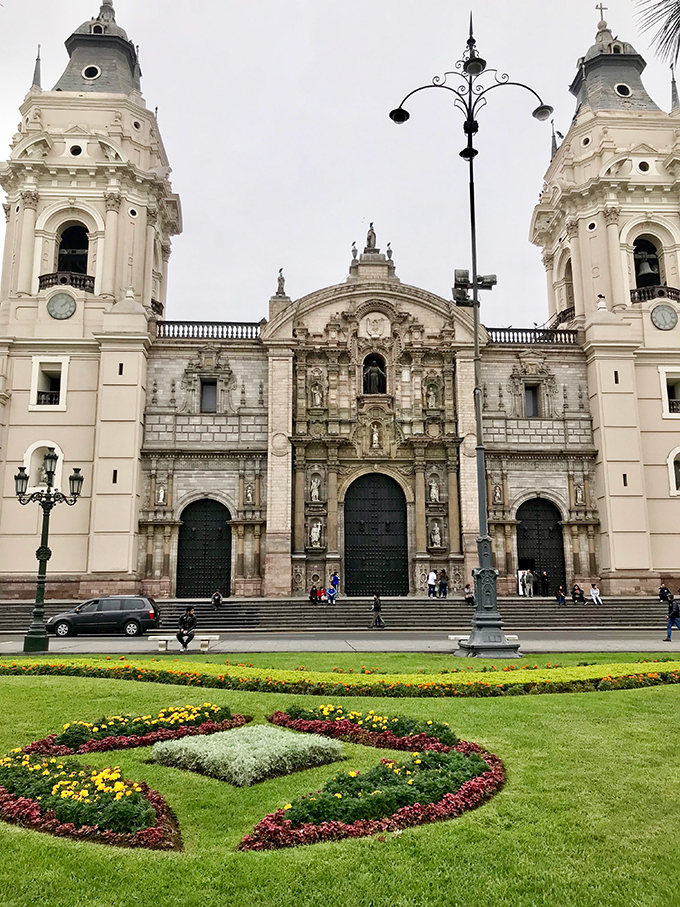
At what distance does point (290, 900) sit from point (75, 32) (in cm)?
5059

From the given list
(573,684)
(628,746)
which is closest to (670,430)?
(573,684)

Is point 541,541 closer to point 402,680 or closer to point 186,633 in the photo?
point 186,633

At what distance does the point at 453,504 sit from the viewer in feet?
125

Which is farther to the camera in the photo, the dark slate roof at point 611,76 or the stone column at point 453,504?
the dark slate roof at point 611,76

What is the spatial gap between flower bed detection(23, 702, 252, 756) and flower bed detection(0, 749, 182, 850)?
4.28ft

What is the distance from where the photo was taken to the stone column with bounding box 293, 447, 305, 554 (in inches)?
1473

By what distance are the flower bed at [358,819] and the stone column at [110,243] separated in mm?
36448

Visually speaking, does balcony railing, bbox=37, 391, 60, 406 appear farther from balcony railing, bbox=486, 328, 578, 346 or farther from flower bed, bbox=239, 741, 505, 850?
flower bed, bbox=239, 741, 505, 850

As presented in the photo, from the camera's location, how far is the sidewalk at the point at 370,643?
20109 millimetres

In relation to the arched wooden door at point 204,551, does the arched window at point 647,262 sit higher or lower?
higher

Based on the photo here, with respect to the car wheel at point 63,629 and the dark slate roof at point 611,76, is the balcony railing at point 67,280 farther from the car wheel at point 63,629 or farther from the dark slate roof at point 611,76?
the dark slate roof at point 611,76

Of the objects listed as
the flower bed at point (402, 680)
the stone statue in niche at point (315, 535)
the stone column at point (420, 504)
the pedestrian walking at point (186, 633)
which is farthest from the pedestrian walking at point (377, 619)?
the flower bed at point (402, 680)

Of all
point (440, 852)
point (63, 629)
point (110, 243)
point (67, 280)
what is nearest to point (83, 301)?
point (67, 280)

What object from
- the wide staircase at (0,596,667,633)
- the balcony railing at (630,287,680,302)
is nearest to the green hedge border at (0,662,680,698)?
the wide staircase at (0,596,667,633)
